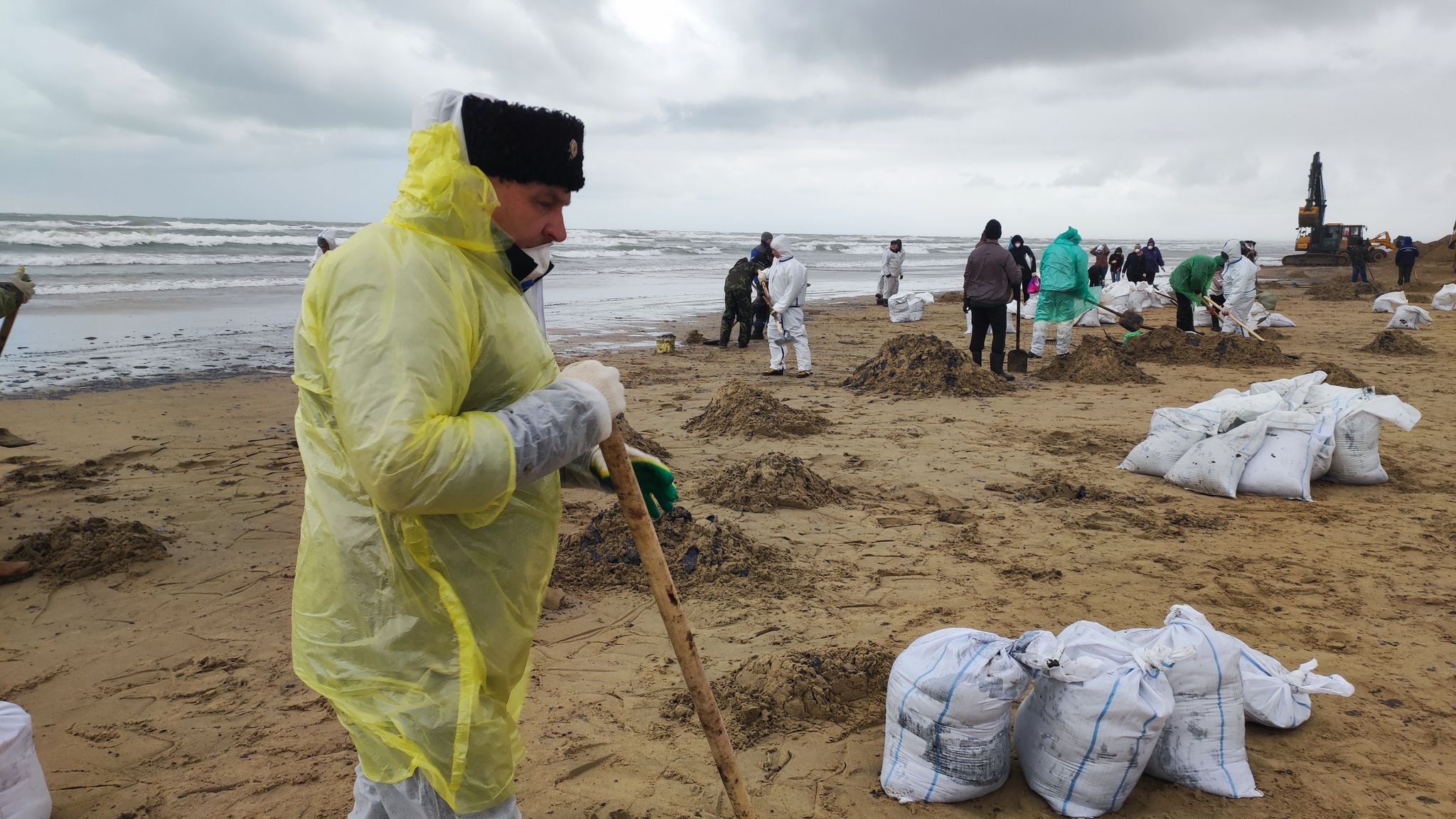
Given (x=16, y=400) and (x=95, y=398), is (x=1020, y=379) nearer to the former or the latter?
(x=95, y=398)

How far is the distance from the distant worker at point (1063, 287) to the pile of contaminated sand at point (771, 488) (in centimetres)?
617

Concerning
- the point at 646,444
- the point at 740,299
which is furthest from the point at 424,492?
the point at 740,299

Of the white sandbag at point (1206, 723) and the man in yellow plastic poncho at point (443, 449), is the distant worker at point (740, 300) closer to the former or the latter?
the white sandbag at point (1206, 723)

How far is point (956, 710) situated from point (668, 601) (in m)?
1.13

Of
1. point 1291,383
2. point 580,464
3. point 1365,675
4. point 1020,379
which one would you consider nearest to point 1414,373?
point 1020,379

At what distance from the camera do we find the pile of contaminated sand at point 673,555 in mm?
4238

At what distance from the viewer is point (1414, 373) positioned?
1011 cm

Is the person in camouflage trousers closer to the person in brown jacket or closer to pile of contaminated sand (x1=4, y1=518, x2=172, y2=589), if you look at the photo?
the person in brown jacket

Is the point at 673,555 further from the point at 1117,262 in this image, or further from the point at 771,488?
the point at 1117,262

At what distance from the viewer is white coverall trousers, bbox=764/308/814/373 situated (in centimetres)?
1063

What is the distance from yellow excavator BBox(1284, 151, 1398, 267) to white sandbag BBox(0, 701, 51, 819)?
41453 millimetres

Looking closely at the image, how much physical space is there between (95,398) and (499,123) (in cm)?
938

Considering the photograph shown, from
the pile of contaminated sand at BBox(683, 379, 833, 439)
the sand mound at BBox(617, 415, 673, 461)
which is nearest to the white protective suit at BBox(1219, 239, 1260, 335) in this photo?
the pile of contaminated sand at BBox(683, 379, 833, 439)

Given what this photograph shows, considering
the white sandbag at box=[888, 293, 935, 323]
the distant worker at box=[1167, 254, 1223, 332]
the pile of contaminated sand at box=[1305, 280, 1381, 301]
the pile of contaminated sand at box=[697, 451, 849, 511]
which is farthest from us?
the pile of contaminated sand at box=[1305, 280, 1381, 301]
